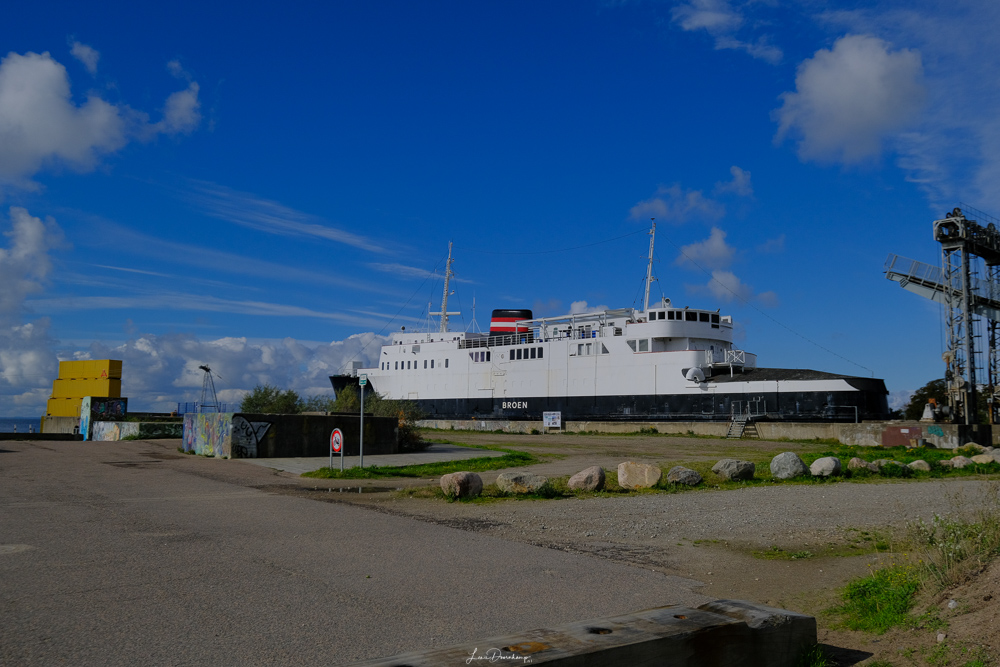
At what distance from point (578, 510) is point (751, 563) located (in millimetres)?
4202

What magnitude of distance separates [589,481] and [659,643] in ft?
35.1

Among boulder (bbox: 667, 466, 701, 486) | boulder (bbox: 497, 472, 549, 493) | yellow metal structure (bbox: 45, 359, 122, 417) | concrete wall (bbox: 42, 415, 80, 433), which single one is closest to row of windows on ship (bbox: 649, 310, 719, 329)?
boulder (bbox: 667, 466, 701, 486)

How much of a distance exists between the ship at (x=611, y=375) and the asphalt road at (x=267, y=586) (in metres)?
22.7

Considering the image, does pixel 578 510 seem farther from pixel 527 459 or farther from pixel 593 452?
pixel 593 452

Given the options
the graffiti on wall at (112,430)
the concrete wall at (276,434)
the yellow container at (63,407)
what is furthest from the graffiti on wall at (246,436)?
the yellow container at (63,407)

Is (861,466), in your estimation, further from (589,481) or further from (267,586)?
(267,586)

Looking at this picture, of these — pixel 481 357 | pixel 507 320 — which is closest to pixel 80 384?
pixel 481 357

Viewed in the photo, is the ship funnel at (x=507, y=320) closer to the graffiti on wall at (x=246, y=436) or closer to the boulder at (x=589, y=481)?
the graffiti on wall at (x=246, y=436)

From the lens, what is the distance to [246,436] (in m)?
22.8

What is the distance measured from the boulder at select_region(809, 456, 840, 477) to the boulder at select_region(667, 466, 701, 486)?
349 centimetres

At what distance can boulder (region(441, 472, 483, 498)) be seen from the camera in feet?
41.6

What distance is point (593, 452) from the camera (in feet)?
87.9

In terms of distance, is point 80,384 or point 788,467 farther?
point 80,384

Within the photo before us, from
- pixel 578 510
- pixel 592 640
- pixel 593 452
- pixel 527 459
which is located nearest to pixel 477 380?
pixel 593 452
